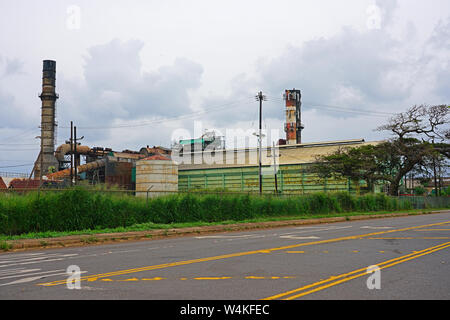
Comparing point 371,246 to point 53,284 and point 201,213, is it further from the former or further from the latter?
point 201,213

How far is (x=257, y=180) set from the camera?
69625 millimetres

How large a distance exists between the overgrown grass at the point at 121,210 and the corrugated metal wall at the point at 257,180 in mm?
29617

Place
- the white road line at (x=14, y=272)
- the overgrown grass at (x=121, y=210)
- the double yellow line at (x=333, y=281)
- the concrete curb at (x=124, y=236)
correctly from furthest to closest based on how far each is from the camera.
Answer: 1. the overgrown grass at (x=121, y=210)
2. the concrete curb at (x=124, y=236)
3. the white road line at (x=14, y=272)
4. the double yellow line at (x=333, y=281)

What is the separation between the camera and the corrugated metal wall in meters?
63.6

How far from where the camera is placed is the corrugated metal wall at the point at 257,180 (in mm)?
63625

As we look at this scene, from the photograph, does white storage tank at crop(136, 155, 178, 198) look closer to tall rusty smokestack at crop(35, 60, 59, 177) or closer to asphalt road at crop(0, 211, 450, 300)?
tall rusty smokestack at crop(35, 60, 59, 177)

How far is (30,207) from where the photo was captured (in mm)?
18734

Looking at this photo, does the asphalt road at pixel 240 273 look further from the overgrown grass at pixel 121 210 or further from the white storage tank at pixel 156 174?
the white storage tank at pixel 156 174

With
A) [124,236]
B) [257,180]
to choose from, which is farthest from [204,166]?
[124,236]

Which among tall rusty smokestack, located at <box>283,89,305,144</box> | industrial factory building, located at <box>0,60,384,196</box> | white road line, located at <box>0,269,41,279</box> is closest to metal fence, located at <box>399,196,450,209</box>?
industrial factory building, located at <box>0,60,384,196</box>

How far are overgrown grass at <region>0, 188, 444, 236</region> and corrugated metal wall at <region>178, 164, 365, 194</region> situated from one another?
29.6 m

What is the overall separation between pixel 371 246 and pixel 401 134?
44.6 meters

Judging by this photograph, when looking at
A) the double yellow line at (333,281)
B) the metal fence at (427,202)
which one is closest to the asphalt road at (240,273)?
the double yellow line at (333,281)

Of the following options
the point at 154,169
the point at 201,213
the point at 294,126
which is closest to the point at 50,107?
the point at 154,169
